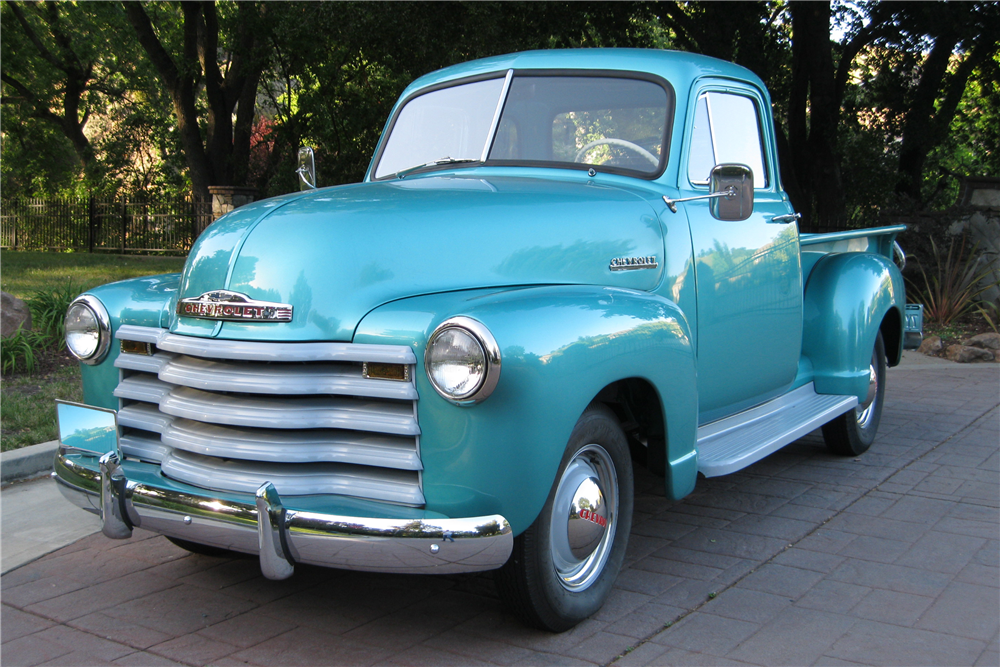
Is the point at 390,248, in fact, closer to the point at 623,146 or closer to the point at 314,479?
the point at 314,479

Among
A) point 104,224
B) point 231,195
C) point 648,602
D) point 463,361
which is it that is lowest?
point 648,602

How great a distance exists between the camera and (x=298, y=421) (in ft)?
8.63

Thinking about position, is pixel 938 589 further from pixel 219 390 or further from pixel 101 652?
pixel 101 652

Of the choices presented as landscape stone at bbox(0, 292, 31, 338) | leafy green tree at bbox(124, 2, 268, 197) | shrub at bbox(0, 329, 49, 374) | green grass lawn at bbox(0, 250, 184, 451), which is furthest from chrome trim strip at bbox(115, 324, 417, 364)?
leafy green tree at bbox(124, 2, 268, 197)

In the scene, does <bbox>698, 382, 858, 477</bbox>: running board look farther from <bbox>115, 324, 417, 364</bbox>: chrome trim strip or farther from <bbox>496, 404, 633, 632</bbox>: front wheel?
<bbox>115, 324, 417, 364</bbox>: chrome trim strip

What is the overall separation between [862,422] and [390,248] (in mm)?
3833

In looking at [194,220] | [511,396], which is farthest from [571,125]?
[194,220]

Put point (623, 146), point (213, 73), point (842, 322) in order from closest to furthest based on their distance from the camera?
1. point (623, 146)
2. point (842, 322)
3. point (213, 73)

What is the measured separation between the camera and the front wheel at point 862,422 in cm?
527

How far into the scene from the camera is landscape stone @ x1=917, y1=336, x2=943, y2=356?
9234 millimetres

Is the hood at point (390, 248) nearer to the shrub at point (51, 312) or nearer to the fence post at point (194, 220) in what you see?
the shrub at point (51, 312)

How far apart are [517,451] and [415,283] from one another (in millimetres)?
649

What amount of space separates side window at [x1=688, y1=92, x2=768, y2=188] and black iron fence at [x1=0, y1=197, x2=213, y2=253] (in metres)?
14.7

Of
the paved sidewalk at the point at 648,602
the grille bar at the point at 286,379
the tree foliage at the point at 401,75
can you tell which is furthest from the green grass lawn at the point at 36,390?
the tree foliage at the point at 401,75
